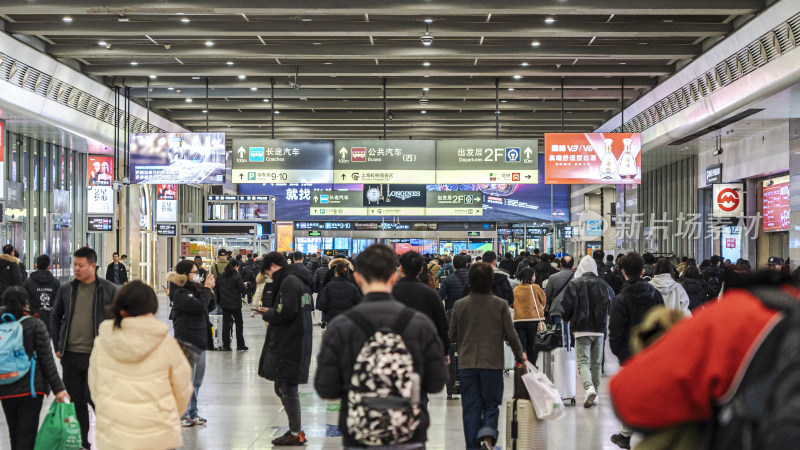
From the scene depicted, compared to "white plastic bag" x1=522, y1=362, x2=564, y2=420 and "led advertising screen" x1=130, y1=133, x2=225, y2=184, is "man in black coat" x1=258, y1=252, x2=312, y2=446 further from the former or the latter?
"led advertising screen" x1=130, y1=133, x2=225, y2=184

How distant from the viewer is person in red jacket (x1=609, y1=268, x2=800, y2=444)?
1.87 meters

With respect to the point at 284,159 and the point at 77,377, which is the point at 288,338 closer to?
the point at 77,377

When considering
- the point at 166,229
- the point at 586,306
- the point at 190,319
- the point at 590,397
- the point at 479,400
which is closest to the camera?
the point at 479,400

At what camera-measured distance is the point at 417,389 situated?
3.57 metres

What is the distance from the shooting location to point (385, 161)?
18.5m

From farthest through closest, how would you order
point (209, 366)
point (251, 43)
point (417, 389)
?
point (251, 43) → point (209, 366) → point (417, 389)

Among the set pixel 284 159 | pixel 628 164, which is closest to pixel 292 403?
pixel 284 159

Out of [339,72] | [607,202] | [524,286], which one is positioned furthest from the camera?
[607,202]

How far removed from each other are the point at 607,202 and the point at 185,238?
17.6 metres

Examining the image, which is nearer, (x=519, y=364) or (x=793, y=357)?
(x=793, y=357)

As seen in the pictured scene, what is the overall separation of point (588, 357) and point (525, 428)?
3.10 m

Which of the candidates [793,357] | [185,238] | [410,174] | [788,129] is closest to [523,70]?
[410,174]

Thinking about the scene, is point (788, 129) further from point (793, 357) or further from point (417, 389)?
point (793, 357)

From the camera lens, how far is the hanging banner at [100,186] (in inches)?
883
